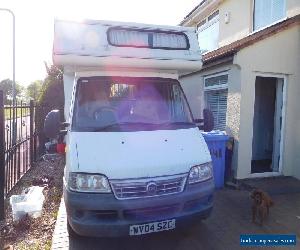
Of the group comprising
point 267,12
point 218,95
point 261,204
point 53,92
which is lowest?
point 261,204

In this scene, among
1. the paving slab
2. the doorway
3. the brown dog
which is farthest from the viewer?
the doorway

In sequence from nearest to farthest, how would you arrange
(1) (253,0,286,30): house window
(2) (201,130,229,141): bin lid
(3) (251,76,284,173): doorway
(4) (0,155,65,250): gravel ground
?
(4) (0,155,65,250): gravel ground
(2) (201,130,229,141): bin lid
(1) (253,0,286,30): house window
(3) (251,76,284,173): doorway

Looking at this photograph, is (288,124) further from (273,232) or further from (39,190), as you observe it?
(39,190)

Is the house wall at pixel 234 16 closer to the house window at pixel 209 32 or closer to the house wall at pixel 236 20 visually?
the house wall at pixel 236 20

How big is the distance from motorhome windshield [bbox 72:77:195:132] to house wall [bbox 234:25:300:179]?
2.96 metres

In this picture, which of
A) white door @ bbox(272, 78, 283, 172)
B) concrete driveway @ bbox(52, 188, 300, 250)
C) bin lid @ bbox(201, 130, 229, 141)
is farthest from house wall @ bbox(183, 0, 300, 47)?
concrete driveway @ bbox(52, 188, 300, 250)

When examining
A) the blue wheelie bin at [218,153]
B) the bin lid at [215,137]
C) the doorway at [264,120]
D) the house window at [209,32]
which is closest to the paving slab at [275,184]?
the blue wheelie bin at [218,153]

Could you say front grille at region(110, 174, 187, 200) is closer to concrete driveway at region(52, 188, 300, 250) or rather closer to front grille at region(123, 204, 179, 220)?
front grille at region(123, 204, 179, 220)

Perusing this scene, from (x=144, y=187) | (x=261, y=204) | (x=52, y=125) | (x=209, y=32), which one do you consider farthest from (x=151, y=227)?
(x=209, y=32)

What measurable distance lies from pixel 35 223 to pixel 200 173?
281 centimetres

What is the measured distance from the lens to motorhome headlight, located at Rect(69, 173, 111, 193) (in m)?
3.89

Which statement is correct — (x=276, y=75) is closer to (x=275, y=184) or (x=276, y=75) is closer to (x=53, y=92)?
(x=275, y=184)

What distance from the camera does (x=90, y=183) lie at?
12.8ft

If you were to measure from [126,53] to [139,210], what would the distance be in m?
2.27
